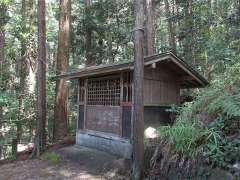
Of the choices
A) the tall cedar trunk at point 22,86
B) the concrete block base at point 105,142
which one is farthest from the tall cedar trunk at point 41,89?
the tall cedar trunk at point 22,86

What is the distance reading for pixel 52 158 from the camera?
9500 mm

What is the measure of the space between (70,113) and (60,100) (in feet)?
20.6

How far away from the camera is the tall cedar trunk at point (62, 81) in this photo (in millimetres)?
11828

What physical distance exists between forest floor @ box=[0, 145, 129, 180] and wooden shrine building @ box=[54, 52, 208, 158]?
526 millimetres

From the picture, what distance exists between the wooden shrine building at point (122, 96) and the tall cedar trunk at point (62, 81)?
154 centimetres

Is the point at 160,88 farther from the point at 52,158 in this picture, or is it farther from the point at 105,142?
the point at 52,158

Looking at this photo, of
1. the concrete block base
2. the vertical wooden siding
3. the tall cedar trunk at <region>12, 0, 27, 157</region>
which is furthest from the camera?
the tall cedar trunk at <region>12, 0, 27, 157</region>

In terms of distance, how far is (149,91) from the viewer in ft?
28.8

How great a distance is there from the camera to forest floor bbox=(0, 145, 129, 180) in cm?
758

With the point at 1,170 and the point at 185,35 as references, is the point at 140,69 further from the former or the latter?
the point at 185,35

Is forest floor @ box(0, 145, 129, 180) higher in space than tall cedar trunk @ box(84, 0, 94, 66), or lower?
lower

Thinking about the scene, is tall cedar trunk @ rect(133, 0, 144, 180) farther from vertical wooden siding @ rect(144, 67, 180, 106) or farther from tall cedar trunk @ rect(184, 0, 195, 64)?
tall cedar trunk @ rect(184, 0, 195, 64)

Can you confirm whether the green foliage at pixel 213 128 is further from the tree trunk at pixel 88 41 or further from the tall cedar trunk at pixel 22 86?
the tree trunk at pixel 88 41

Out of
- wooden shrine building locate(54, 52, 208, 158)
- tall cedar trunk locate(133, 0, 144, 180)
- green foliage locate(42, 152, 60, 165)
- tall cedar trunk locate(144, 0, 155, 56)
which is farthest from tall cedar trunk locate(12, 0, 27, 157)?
tall cedar trunk locate(133, 0, 144, 180)
